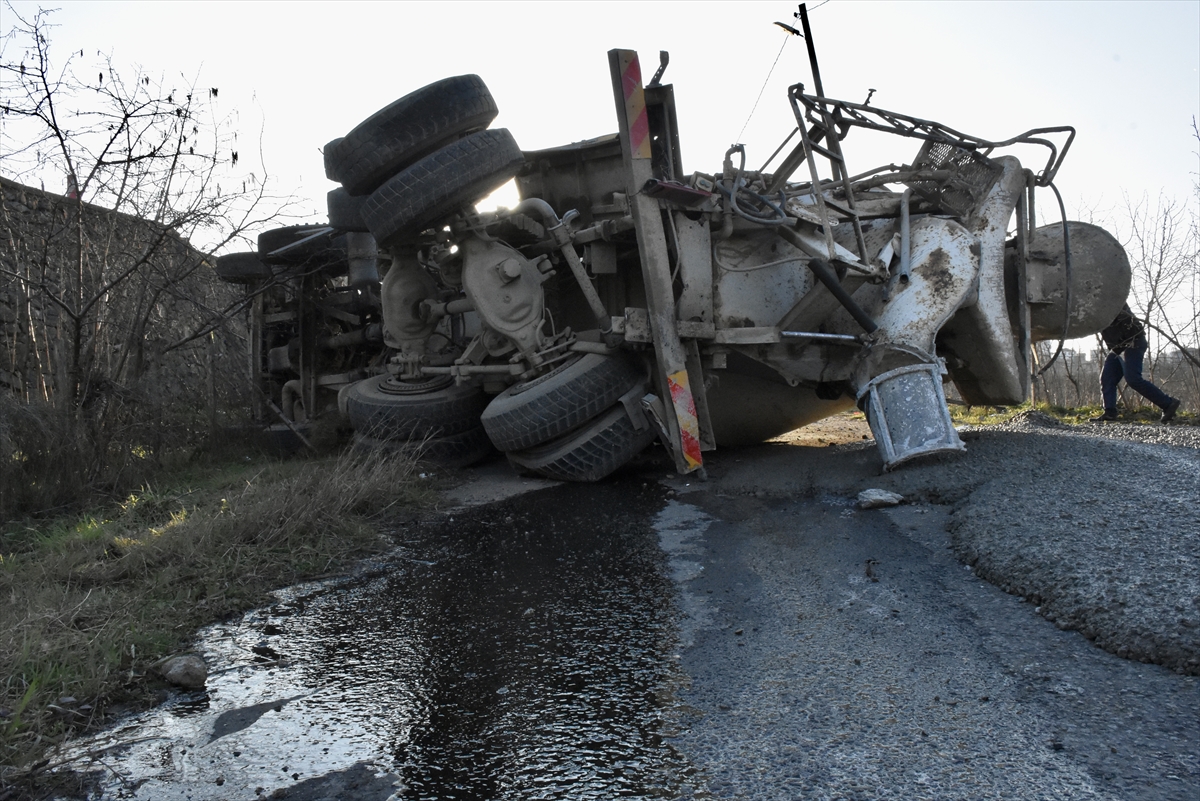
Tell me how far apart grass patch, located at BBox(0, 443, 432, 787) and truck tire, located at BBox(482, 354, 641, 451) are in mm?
652

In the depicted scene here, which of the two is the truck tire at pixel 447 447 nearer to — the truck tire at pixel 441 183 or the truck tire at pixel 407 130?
the truck tire at pixel 441 183

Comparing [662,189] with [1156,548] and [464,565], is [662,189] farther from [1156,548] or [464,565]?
[1156,548]

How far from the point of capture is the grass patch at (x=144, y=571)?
7.99ft

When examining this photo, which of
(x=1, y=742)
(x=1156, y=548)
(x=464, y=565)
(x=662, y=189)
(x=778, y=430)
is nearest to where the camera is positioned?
(x=1, y=742)

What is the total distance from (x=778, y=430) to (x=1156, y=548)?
374cm

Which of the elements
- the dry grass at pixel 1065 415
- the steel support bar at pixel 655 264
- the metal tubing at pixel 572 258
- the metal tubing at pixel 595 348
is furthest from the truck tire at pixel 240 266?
the dry grass at pixel 1065 415

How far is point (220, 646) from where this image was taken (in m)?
2.93

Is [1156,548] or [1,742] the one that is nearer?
[1,742]

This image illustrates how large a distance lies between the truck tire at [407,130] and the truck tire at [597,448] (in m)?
1.96

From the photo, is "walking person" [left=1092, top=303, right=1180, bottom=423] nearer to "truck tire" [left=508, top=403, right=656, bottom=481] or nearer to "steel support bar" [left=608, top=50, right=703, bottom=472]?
"steel support bar" [left=608, top=50, right=703, bottom=472]

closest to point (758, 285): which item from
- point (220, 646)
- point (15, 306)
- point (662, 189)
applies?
point (662, 189)

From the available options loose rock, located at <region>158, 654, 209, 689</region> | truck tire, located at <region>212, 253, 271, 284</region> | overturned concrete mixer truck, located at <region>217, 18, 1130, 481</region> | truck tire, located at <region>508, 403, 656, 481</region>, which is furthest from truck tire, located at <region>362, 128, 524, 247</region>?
loose rock, located at <region>158, 654, 209, 689</region>

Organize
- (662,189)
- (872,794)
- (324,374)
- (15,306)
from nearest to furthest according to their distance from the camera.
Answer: (872,794) < (662,189) < (15,306) < (324,374)

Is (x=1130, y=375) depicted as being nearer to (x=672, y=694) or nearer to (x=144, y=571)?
(x=672, y=694)
